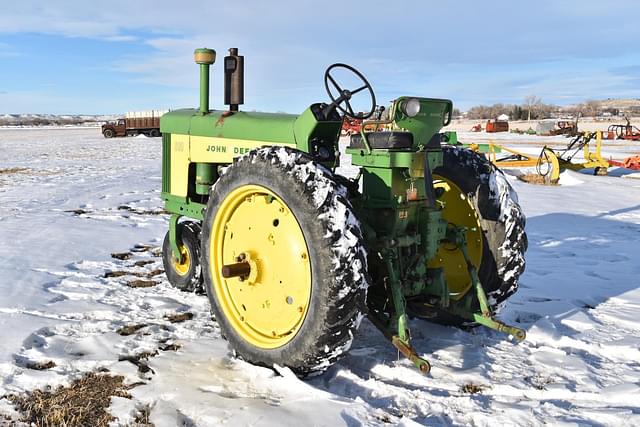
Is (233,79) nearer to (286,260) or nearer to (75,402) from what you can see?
(286,260)

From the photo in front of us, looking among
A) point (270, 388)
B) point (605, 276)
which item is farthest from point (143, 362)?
point (605, 276)

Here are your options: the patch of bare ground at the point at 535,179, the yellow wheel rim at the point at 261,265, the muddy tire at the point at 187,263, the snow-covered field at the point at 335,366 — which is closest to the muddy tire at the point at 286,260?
the yellow wheel rim at the point at 261,265

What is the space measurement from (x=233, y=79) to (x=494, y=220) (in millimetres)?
2293

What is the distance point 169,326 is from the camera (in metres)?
4.19

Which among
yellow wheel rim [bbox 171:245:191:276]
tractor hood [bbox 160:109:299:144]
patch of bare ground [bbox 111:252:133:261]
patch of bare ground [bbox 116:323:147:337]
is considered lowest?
patch of bare ground [bbox 116:323:147:337]

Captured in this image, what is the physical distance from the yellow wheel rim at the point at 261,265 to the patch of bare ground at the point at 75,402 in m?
0.80

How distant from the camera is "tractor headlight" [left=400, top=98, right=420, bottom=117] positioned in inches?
131

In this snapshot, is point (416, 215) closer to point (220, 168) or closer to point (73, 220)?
point (220, 168)

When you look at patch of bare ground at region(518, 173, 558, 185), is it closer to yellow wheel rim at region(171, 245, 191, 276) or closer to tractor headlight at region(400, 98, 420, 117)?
yellow wheel rim at region(171, 245, 191, 276)

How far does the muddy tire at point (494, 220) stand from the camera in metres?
3.91

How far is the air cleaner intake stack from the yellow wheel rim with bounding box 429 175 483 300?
1.69 m

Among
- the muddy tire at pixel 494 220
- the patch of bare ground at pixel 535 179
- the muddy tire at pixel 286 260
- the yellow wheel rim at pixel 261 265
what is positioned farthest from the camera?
the patch of bare ground at pixel 535 179

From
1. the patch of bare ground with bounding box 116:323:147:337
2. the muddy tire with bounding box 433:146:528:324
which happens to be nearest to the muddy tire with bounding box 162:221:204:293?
the patch of bare ground with bounding box 116:323:147:337

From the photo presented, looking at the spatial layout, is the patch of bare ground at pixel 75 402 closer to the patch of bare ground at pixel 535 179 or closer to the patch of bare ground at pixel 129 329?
the patch of bare ground at pixel 129 329
